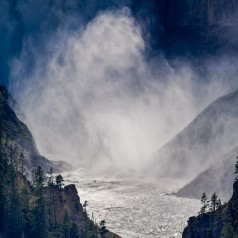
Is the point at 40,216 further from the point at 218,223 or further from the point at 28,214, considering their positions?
the point at 218,223

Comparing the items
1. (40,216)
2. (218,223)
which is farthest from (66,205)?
(218,223)

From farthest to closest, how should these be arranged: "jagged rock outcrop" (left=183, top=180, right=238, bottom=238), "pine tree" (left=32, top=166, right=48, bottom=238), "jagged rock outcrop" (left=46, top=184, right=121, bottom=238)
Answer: "jagged rock outcrop" (left=46, top=184, right=121, bottom=238), "pine tree" (left=32, top=166, right=48, bottom=238), "jagged rock outcrop" (left=183, top=180, right=238, bottom=238)

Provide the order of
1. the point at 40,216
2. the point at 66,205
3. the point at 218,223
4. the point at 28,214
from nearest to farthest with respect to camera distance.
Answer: the point at 218,223 → the point at 40,216 → the point at 28,214 → the point at 66,205

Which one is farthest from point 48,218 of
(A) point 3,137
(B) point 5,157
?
(A) point 3,137

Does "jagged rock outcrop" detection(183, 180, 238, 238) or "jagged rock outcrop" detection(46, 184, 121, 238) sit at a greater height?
"jagged rock outcrop" detection(46, 184, 121, 238)

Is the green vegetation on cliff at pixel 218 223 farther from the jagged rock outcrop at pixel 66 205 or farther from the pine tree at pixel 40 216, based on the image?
the pine tree at pixel 40 216

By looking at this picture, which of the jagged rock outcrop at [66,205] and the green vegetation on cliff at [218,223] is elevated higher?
the jagged rock outcrop at [66,205]

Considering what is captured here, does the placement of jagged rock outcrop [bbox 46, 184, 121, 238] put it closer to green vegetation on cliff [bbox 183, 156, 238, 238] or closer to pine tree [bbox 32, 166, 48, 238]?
pine tree [bbox 32, 166, 48, 238]

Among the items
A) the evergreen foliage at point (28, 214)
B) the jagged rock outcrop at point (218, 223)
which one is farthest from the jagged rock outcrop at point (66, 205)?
the jagged rock outcrop at point (218, 223)

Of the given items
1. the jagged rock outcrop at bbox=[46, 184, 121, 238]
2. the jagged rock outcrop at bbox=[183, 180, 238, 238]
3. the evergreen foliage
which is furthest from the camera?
the jagged rock outcrop at bbox=[46, 184, 121, 238]

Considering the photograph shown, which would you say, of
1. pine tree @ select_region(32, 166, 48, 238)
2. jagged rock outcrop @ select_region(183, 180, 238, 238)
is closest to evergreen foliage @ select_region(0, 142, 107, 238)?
pine tree @ select_region(32, 166, 48, 238)

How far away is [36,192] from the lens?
159000mm

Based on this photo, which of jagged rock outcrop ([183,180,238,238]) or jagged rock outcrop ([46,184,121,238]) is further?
jagged rock outcrop ([46,184,121,238])

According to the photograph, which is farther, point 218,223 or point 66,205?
point 66,205
